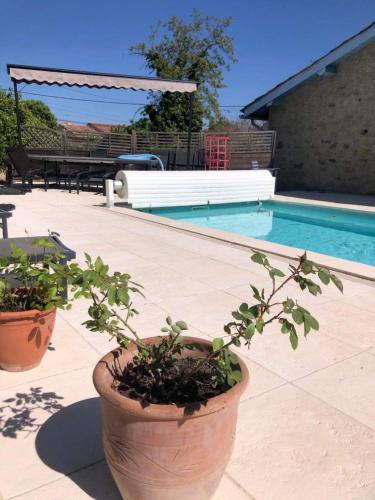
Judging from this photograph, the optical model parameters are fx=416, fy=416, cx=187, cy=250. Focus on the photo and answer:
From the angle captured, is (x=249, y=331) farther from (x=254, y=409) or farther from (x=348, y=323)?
(x=348, y=323)

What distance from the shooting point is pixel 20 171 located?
10406 millimetres

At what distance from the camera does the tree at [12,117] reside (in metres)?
9.02

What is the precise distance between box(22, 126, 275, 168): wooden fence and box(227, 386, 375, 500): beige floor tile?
12.2m

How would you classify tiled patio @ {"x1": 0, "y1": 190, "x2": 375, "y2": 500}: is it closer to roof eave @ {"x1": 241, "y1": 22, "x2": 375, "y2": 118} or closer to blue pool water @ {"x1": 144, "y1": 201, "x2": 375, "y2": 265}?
blue pool water @ {"x1": 144, "y1": 201, "x2": 375, "y2": 265}

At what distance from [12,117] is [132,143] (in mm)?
3937

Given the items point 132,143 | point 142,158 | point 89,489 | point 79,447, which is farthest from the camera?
point 132,143

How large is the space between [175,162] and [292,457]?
12.6 m

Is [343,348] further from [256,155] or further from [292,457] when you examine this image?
[256,155]

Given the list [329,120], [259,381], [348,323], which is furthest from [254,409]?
[329,120]

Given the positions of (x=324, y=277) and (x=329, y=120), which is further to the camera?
(x=329, y=120)

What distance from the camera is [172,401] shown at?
1.29m

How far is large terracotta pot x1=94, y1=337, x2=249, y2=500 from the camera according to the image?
1.17 meters

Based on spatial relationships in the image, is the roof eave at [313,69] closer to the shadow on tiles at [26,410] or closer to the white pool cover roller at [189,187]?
the white pool cover roller at [189,187]

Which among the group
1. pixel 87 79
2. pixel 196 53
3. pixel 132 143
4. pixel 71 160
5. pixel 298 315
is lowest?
pixel 298 315
